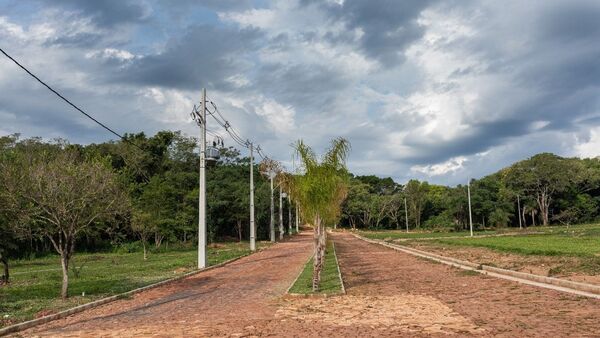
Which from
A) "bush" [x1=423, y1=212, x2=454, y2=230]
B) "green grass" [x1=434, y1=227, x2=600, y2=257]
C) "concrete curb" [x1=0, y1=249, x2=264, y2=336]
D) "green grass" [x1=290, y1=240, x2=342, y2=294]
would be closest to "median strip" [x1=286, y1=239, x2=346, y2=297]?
"green grass" [x1=290, y1=240, x2=342, y2=294]

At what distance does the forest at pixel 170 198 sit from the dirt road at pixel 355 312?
3.69m

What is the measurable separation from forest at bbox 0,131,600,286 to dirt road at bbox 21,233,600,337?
369 centimetres

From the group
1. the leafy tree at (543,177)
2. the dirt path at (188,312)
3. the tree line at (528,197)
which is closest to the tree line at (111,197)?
the dirt path at (188,312)

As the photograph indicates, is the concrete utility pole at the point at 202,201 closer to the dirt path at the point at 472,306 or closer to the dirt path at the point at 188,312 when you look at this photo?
the dirt path at the point at 188,312

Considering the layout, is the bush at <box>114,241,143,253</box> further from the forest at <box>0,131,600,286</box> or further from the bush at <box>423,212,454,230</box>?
the bush at <box>423,212,454,230</box>

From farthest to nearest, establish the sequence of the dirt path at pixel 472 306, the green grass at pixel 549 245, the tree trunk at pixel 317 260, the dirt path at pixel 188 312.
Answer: the green grass at pixel 549 245 → the tree trunk at pixel 317 260 → the dirt path at pixel 188 312 → the dirt path at pixel 472 306

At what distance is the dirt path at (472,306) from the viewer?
9391mm

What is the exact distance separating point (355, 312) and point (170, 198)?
3617 cm

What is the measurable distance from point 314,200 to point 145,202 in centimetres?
2644

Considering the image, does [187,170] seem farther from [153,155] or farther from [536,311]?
[536,311]

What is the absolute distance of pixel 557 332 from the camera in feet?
29.4

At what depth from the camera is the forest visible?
16016mm

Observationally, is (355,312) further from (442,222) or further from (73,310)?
(442,222)

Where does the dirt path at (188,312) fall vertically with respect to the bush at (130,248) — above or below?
below
